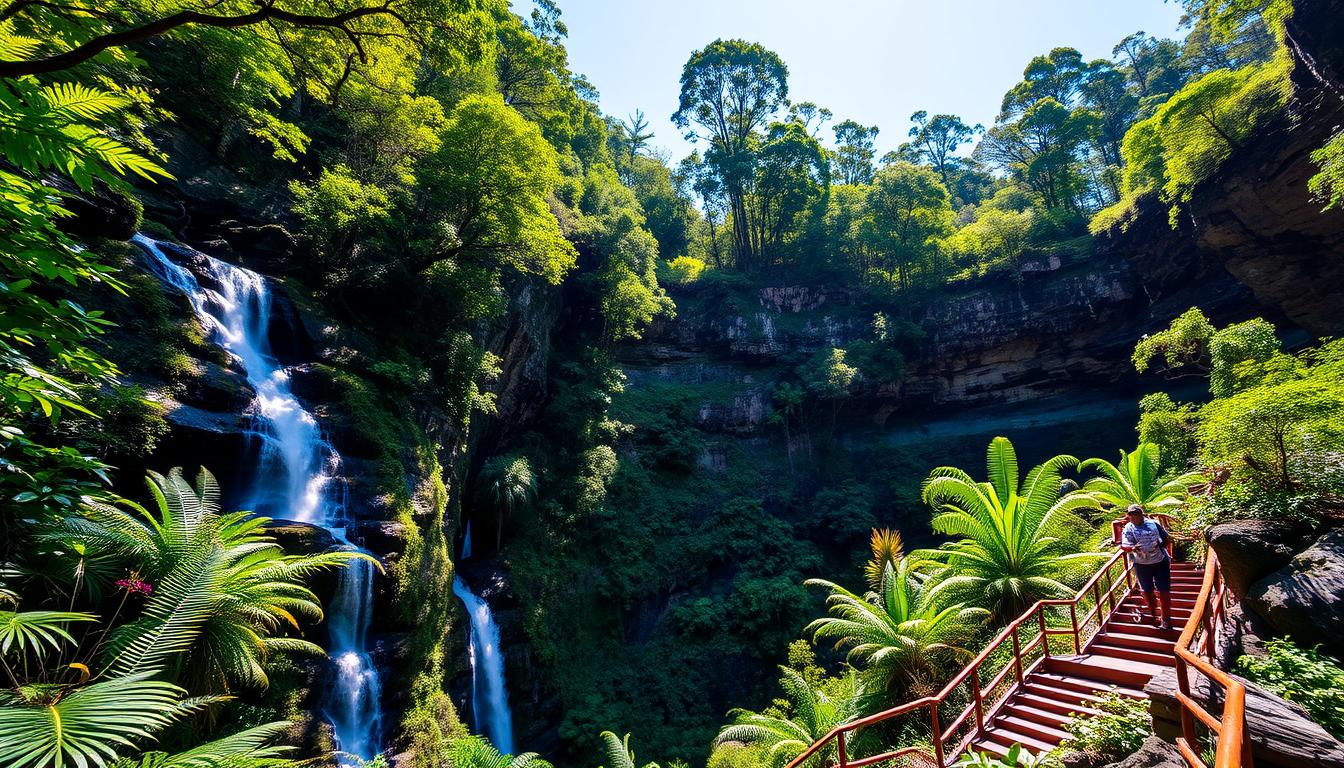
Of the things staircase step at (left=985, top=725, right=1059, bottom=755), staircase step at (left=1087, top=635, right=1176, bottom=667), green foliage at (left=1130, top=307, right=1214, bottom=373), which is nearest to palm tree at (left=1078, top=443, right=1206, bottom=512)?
green foliage at (left=1130, top=307, right=1214, bottom=373)

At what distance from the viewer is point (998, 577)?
8.96 metres

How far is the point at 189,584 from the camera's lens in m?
4.59

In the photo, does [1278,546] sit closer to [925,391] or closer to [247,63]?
[247,63]

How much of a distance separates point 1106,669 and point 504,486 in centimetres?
1275

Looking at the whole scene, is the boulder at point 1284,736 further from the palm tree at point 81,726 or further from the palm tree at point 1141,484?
the palm tree at point 1141,484

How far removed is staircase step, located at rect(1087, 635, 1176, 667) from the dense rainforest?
1.40m

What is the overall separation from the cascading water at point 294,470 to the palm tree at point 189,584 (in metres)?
2.00

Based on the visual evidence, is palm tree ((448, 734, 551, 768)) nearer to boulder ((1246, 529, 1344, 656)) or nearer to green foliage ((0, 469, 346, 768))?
green foliage ((0, 469, 346, 768))

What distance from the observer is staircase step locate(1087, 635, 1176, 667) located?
580cm

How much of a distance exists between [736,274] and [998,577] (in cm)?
2248

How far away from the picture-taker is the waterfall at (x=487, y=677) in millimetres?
11320

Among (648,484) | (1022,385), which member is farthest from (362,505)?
(1022,385)

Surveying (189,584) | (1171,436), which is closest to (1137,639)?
(1171,436)

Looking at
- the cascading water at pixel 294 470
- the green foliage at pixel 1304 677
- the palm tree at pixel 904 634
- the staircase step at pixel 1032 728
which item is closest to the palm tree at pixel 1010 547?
the palm tree at pixel 904 634
